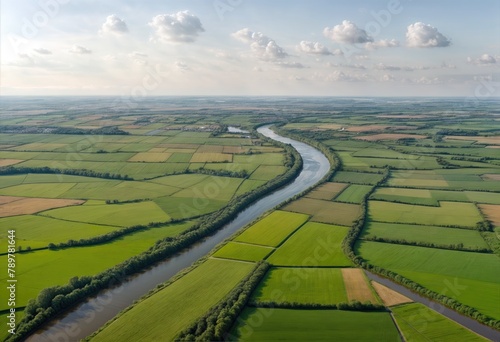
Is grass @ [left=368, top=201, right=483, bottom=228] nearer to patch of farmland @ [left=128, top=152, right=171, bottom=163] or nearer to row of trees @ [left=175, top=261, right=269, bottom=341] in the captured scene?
row of trees @ [left=175, top=261, right=269, bottom=341]

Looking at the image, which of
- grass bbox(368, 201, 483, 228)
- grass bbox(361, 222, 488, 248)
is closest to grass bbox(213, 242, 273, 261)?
grass bbox(361, 222, 488, 248)

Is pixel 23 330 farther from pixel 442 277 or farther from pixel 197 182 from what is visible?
pixel 197 182

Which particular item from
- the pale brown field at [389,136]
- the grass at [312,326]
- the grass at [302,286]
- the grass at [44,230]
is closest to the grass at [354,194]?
the grass at [302,286]

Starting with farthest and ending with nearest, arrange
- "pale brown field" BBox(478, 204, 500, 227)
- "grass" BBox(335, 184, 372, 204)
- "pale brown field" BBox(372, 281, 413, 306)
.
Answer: "grass" BBox(335, 184, 372, 204), "pale brown field" BBox(478, 204, 500, 227), "pale brown field" BBox(372, 281, 413, 306)

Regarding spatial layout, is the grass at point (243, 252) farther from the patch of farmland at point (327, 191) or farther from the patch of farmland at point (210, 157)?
the patch of farmland at point (210, 157)

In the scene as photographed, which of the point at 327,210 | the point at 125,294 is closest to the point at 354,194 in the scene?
the point at 327,210
